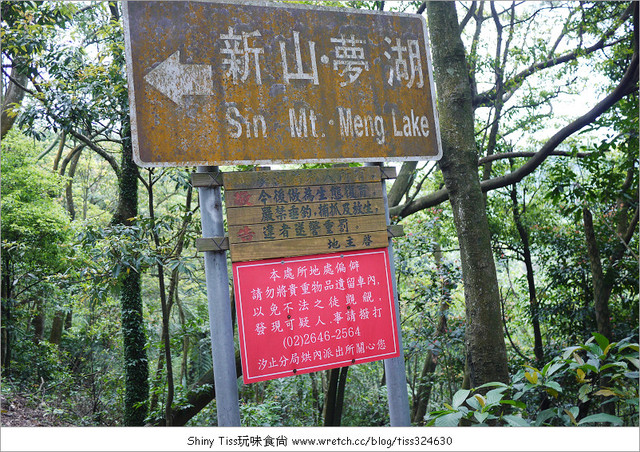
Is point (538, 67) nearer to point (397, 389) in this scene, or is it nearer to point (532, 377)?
point (397, 389)

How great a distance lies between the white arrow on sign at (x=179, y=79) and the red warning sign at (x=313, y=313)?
912 millimetres

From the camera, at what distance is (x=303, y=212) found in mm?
2705

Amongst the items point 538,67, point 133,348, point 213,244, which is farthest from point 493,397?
point 133,348

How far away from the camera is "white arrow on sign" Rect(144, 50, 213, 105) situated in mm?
2490

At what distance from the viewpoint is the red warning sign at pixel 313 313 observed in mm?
2574

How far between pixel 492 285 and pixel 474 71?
372cm

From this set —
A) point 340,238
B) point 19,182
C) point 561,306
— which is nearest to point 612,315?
point 561,306

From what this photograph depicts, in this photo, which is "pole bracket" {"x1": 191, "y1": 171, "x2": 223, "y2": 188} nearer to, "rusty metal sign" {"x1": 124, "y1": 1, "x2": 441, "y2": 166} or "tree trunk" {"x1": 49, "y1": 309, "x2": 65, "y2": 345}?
"rusty metal sign" {"x1": 124, "y1": 1, "x2": 441, "y2": 166}

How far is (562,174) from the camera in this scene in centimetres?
478

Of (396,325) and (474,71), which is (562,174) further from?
(396,325)

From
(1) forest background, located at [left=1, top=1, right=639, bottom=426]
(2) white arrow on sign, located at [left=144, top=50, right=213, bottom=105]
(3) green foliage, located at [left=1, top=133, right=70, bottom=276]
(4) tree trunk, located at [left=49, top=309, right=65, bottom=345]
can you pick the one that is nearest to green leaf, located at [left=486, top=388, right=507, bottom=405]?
(1) forest background, located at [left=1, top=1, right=639, bottom=426]

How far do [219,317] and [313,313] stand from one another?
50 cm

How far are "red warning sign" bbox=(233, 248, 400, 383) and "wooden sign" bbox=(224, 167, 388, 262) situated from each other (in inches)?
2.6

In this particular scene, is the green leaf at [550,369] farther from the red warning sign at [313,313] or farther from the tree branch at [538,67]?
the tree branch at [538,67]
